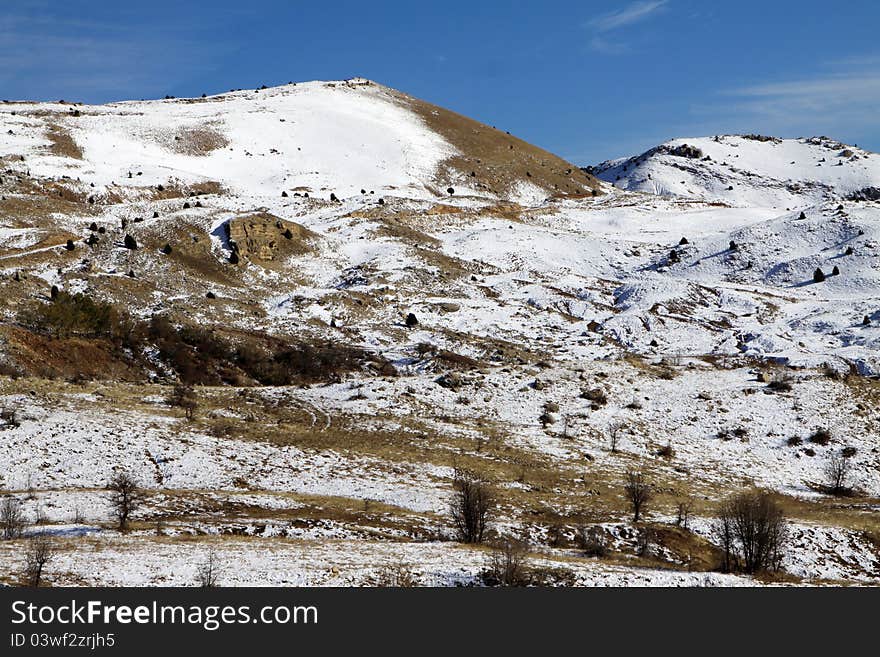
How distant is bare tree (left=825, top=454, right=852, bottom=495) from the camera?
27256 mm

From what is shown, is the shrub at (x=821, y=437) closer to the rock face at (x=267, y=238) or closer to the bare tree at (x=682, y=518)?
the bare tree at (x=682, y=518)

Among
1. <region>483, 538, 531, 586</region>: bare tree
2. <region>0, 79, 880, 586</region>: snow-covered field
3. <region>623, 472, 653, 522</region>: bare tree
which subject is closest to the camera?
<region>483, 538, 531, 586</region>: bare tree

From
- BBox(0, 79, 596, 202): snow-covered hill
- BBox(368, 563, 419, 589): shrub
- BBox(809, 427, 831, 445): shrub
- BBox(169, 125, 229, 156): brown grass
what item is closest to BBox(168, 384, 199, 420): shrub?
BBox(368, 563, 419, 589): shrub

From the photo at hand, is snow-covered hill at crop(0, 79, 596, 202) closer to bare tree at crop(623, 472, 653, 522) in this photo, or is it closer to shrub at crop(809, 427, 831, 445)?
shrub at crop(809, 427, 831, 445)

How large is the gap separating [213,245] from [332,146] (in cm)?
4715

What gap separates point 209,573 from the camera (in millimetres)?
12781

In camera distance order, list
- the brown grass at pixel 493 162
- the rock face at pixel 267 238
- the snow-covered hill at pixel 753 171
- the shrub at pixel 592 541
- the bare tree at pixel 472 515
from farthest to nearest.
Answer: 1. the snow-covered hill at pixel 753 171
2. the brown grass at pixel 493 162
3. the rock face at pixel 267 238
4. the bare tree at pixel 472 515
5. the shrub at pixel 592 541

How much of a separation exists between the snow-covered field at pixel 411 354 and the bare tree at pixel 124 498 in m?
0.42

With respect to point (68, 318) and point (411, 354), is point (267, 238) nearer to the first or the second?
point (411, 354)

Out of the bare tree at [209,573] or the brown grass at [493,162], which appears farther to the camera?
the brown grass at [493,162]

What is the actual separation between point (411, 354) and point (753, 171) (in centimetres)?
11847

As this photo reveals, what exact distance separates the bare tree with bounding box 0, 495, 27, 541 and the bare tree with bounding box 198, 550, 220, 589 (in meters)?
5.01

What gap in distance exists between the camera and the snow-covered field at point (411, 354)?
19062 mm

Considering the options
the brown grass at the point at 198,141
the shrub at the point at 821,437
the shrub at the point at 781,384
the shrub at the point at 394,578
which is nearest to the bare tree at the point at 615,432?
the shrub at the point at 821,437
